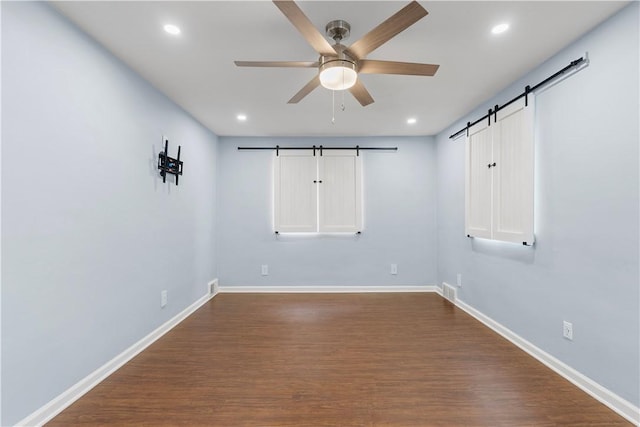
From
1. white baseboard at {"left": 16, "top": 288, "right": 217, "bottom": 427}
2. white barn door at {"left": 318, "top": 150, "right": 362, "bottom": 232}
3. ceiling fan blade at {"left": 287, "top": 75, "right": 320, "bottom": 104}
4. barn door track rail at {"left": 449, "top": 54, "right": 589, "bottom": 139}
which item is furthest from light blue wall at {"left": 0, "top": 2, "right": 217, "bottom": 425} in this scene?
barn door track rail at {"left": 449, "top": 54, "right": 589, "bottom": 139}

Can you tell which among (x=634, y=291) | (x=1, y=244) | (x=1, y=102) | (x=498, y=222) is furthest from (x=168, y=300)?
(x=634, y=291)

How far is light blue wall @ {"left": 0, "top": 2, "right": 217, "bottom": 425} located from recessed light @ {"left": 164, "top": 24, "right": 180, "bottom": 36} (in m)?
0.59

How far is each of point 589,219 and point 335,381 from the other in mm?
2121

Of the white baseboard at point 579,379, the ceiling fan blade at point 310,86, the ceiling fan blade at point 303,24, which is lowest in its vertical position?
the white baseboard at point 579,379

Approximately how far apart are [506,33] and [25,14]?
295cm

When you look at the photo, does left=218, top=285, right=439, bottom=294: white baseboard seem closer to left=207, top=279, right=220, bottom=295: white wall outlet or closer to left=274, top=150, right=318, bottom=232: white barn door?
left=207, top=279, right=220, bottom=295: white wall outlet

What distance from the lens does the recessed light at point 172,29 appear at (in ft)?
6.29

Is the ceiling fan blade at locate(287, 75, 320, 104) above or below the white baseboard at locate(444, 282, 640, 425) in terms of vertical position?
above

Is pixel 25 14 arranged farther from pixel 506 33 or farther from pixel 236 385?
pixel 506 33

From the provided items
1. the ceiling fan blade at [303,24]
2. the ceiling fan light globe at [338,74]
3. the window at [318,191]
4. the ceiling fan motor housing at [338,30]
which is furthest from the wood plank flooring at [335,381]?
the ceiling fan motor housing at [338,30]

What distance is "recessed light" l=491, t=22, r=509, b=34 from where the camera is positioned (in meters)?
1.91

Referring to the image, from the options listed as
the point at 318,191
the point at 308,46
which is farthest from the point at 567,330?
the point at 318,191

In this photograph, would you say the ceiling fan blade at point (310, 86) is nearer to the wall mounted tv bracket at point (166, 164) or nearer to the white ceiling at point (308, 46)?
the white ceiling at point (308, 46)

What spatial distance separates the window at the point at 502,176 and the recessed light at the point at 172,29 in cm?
288
